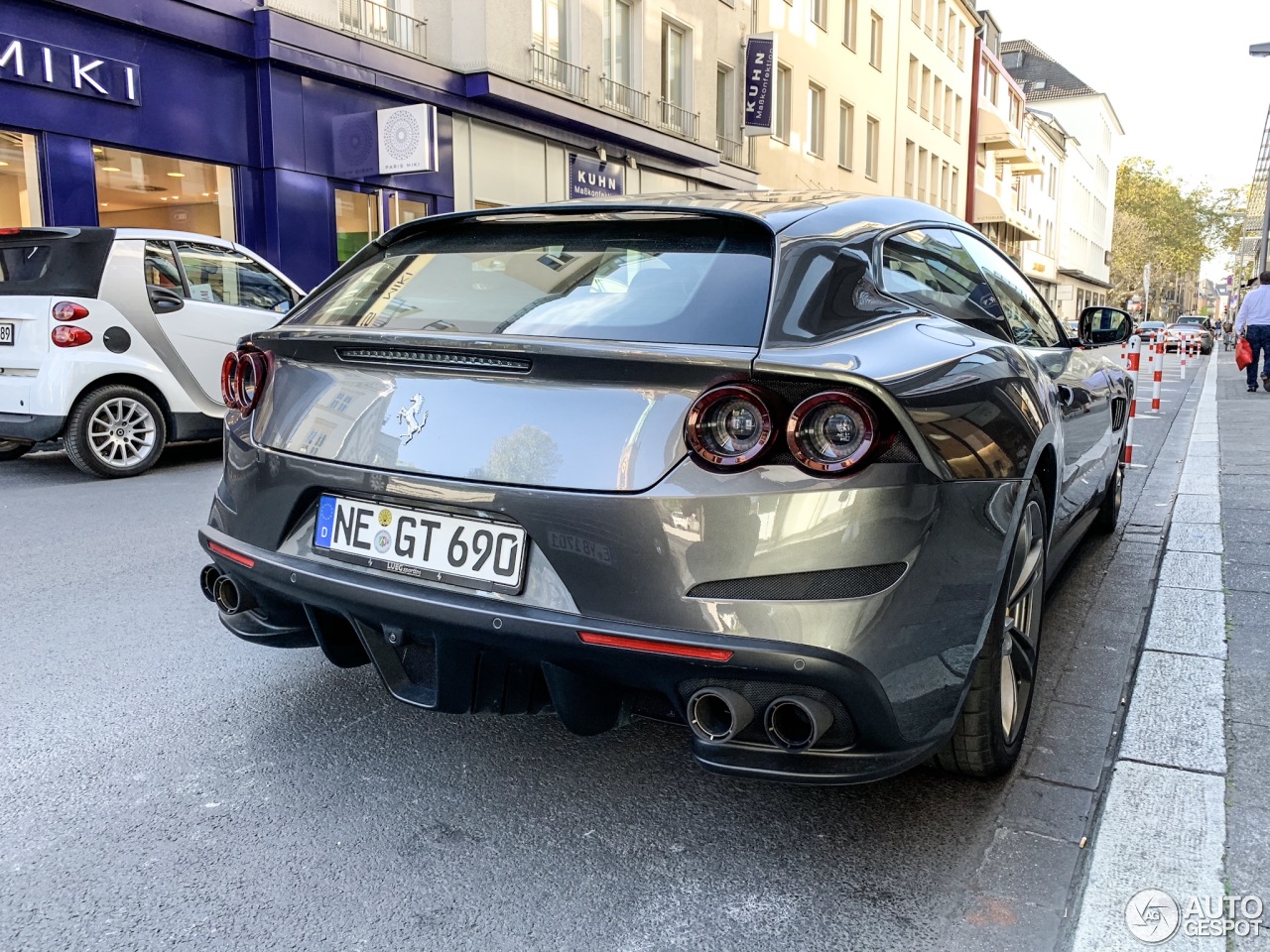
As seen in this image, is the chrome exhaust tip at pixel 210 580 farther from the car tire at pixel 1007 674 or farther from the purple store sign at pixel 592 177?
the purple store sign at pixel 592 177

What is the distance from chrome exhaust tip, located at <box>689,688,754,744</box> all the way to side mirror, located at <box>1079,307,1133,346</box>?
2959 millimetres

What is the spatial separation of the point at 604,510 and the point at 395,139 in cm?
1340

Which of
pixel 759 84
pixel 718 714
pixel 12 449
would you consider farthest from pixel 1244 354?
pixel 718 714

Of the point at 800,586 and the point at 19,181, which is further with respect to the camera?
the point at 19,181

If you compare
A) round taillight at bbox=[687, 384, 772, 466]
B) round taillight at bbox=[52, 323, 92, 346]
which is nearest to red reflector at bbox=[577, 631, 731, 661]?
A: round taillight at bbox=[687, 384, 772, 466]

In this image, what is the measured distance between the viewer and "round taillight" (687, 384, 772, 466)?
80.0 inches

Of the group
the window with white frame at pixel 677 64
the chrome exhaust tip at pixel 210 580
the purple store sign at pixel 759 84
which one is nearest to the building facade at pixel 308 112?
the window with white frame at pixel 677 64

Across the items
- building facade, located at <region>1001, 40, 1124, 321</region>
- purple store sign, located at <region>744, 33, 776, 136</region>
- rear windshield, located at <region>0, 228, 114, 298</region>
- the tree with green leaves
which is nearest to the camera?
rear windshield, located at <region>0, 228, 114, 298</region>

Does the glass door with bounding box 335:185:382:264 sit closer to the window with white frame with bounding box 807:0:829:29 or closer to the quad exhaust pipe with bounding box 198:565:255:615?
the quad exhaust pipe with bounding box 198:565:255:615

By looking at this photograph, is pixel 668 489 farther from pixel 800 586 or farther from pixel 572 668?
pixel 572 668

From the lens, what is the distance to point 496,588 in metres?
2.20

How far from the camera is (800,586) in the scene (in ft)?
6.64

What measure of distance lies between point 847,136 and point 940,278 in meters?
29.8

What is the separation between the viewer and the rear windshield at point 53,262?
7.18 m
